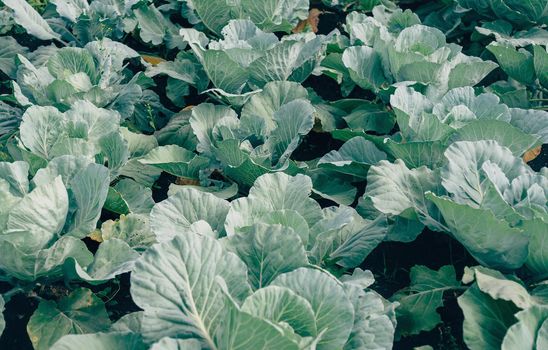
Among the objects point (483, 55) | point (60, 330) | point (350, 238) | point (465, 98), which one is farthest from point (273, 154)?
point (483, 55)

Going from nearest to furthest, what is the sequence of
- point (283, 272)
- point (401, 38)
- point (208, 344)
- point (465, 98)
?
point (208, 344), point (283, 272), point (465, 98), point (401, 38)

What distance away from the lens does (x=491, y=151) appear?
237 centimetres

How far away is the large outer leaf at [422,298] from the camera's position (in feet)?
7.34

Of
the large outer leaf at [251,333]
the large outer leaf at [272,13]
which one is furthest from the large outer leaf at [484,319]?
the large outer leaf at [272,13]

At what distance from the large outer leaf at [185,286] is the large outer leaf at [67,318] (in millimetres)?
546

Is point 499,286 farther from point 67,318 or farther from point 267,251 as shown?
point 67,318

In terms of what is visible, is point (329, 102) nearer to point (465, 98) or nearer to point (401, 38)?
point (401, 38)

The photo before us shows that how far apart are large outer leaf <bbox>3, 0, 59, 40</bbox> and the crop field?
0.01 meters

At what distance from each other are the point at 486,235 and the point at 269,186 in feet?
2.39

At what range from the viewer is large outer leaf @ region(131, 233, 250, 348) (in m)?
1.73

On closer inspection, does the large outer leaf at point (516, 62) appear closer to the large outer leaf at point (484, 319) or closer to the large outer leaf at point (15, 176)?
the large outer leaf at point (484, 319)

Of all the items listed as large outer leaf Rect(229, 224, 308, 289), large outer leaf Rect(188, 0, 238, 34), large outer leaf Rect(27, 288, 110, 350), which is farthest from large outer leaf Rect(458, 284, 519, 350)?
large outer leaf Rect(188, 0, 238, 34)

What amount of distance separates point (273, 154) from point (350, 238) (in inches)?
24.2

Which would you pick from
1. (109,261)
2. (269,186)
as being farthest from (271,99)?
(109,261)
